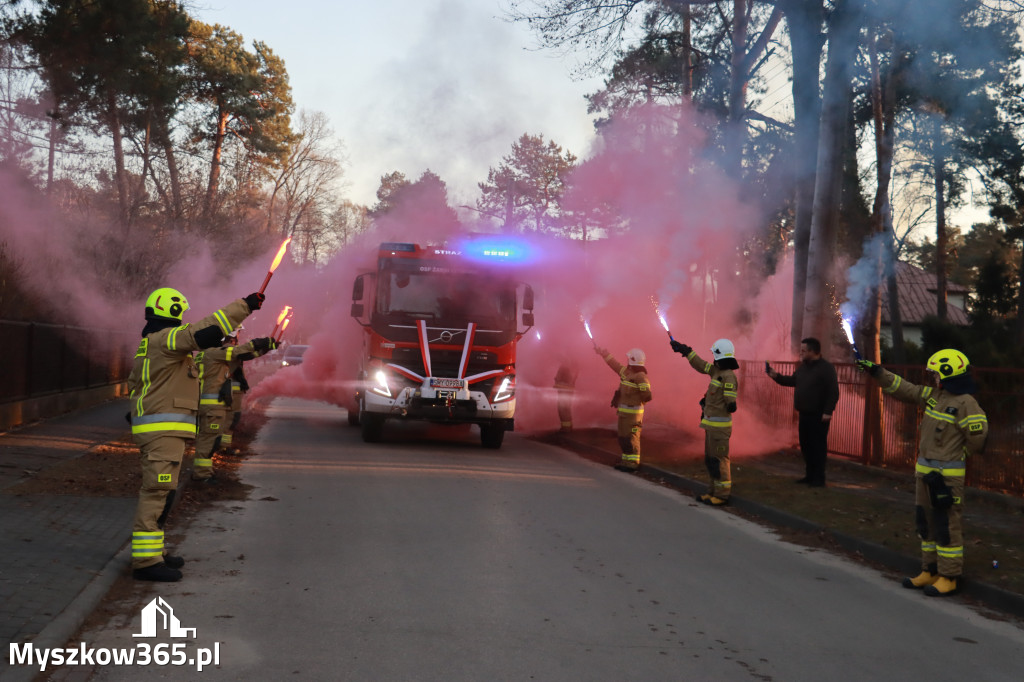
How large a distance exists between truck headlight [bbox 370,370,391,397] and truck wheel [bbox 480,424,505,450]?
174 cm

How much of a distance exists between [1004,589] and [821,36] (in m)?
11.1

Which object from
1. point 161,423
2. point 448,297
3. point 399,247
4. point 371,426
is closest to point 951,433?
point 161,423

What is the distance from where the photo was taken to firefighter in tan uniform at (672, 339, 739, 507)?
35.3 feet

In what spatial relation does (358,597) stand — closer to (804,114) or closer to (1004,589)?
(1004,589)

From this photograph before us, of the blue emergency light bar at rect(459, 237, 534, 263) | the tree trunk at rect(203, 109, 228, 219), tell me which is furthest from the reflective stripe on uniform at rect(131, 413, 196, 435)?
the tree trunk at rect(203, 109, 228, 219)

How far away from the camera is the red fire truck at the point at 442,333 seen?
14508mm

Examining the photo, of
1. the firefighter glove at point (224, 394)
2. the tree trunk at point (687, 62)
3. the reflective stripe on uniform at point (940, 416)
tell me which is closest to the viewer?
the reflective stripe on uniform at point (940, 416)

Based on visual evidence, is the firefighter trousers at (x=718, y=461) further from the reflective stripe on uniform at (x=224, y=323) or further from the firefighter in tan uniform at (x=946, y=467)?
the reflective stripe on uniform at (x=224, y=323)

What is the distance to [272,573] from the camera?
21.9 feet

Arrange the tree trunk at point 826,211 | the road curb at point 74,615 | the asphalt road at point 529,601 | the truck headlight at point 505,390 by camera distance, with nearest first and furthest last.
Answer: the road curb at point 74,615
the asphalt road at point 529,601
the truck headlight at point 505,390
the tree trunk at point 826,211

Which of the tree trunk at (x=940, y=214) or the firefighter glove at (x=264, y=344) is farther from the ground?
the tree trunk at (x=940, y=214)

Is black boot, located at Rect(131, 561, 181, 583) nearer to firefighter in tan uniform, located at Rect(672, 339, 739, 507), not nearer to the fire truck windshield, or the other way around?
firefighter in tan uniform, located at Rect(672, 339, 739, 507)

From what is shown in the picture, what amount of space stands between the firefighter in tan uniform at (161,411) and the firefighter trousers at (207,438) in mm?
3974

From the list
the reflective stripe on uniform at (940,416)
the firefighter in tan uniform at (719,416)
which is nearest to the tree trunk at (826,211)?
the firefighter in tan uniform at (719,416)
